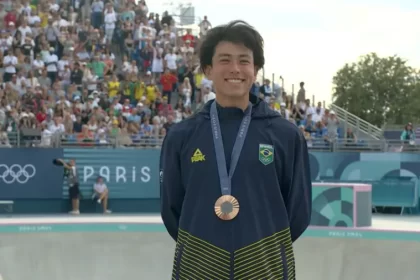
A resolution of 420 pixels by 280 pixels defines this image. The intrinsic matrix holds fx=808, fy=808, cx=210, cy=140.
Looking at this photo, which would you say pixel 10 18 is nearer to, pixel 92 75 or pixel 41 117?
pixel 92 75

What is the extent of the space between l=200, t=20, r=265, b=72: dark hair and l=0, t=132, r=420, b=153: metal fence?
49.3 feet

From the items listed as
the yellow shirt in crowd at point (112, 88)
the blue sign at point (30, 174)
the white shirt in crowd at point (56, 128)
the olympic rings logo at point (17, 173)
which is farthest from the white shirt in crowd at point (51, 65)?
the olympic rings logo at point (17, 173)

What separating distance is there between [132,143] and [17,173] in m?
2.69

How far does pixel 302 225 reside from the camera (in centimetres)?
331

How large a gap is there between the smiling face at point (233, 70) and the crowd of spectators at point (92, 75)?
15061mm

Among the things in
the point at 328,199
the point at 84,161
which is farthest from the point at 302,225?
the point at 84,161

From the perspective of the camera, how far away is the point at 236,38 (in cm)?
320

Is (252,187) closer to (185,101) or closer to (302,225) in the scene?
(302,225)

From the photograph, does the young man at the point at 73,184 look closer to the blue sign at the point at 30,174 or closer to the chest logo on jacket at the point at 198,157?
the blue sign at the point at 30,174

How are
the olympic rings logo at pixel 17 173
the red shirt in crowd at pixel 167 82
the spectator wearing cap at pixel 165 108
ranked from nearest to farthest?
the olympic rings logo at pixel 17 173 → the spectator wearing cap at pixel 165 108 → the red shirt in crowd at pixel 167 82

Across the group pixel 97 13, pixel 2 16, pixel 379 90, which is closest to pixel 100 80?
pixel 97 13

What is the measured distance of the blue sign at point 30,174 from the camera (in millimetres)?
18062

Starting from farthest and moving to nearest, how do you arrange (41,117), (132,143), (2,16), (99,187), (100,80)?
(2,16) → (100,80) → (132,143) → (99,187) → (41,117)

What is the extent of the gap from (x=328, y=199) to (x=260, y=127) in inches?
476
